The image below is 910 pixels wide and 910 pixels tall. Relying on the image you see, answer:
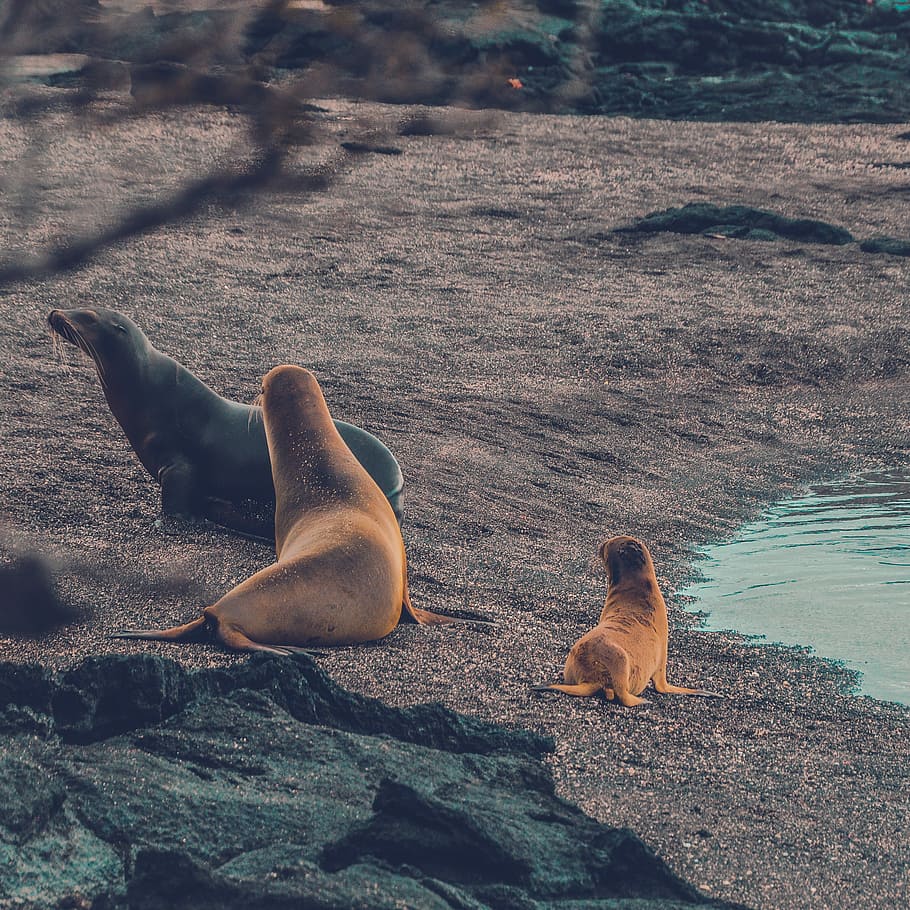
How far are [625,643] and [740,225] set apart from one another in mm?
8491

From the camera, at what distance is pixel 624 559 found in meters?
4.12

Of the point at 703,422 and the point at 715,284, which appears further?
the point at 715,284

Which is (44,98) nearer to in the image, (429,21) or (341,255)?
(429,21)

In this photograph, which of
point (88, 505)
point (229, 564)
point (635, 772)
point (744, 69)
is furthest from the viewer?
point (744, 69)

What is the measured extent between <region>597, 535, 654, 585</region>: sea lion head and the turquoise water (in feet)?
2.16

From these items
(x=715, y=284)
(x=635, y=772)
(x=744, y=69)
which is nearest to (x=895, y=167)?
(x=715, y=284)

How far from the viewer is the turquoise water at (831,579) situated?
14.5 ft

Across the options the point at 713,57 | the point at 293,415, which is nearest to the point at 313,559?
the point at 293,415

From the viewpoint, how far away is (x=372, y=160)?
41.2 ft

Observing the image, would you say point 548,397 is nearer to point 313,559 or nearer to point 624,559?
point 624,559

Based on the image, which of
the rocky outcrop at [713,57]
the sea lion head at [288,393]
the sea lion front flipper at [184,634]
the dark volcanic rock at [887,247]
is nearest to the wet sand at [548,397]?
the sea lion front flipper at [184,634]

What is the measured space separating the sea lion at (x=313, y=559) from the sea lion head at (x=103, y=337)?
1239 millimetres

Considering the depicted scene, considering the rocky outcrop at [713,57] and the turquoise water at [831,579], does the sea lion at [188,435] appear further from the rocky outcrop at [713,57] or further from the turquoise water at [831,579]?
the rocky outcrop at [713,57]

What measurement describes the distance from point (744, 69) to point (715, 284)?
11.5m
